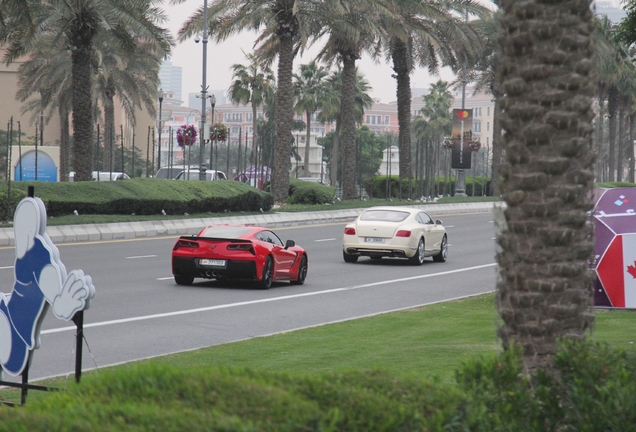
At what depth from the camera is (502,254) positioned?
235 inches

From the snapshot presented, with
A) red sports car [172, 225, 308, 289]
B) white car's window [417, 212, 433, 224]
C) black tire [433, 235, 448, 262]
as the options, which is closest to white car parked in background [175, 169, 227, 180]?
black tire [433, 235, 448, 262]

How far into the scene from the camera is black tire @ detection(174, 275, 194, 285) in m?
18.6

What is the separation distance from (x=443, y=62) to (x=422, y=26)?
6049 millimetres

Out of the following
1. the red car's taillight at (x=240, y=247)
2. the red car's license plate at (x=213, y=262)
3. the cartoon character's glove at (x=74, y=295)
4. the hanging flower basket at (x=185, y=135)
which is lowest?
the red car's license plate at (x=213, y=262)

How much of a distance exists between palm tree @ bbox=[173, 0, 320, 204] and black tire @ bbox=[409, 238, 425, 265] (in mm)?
15108

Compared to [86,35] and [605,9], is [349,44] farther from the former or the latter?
[605,9]

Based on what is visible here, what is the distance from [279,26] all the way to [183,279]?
869 inches

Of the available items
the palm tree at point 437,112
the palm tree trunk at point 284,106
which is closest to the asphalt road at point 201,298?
the palm tree trunk at point 284,106

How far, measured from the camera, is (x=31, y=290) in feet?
24.9

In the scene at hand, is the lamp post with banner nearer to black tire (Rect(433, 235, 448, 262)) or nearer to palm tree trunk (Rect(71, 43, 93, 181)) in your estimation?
palm tree trunk (Rect(71, 43, 93, 181))

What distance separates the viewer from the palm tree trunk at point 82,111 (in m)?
32.9

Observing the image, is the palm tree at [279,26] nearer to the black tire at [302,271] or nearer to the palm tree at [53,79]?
the palm tree at [53,79]

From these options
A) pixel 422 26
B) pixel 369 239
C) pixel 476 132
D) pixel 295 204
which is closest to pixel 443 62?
pixel 422 26

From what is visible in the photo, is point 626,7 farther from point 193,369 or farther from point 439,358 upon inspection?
point 193,369
